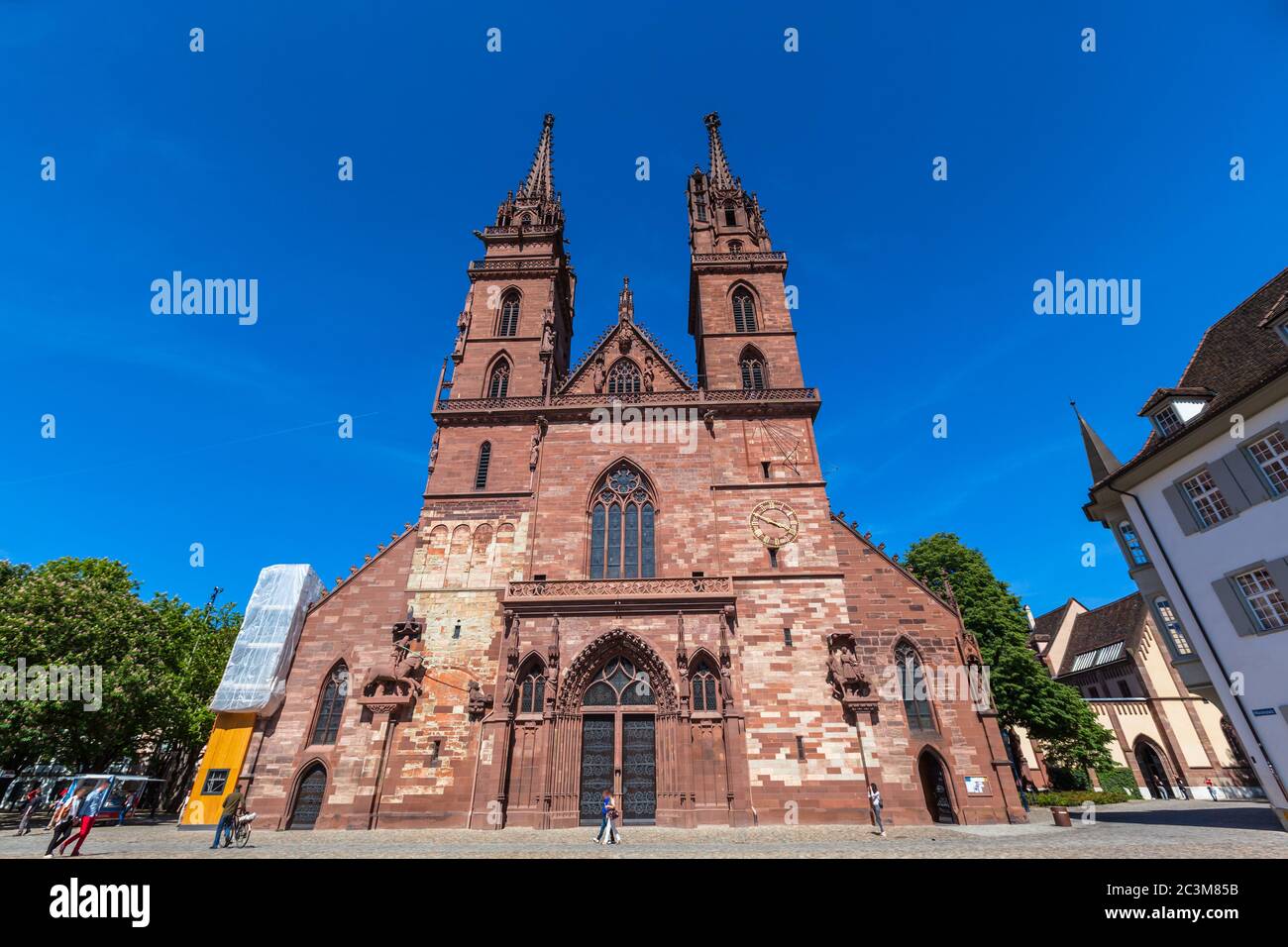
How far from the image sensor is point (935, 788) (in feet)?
61.8

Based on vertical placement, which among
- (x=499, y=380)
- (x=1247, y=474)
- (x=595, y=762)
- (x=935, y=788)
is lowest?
(x=935, y=788)

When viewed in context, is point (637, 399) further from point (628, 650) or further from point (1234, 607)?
point (1234, 607)

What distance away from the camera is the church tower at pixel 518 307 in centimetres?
2717

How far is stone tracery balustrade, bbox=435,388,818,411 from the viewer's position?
25.4 metres

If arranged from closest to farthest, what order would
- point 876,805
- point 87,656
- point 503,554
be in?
point 876,805 → point 503,554 → point 87,656

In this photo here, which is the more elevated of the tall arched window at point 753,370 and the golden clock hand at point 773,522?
the tall arched window at point 753,370

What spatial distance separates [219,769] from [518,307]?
22.1 m

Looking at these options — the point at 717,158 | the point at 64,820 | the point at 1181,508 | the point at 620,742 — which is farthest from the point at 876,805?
the point at 717,158

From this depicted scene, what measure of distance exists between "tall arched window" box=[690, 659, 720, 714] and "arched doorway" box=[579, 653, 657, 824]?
1.33 m

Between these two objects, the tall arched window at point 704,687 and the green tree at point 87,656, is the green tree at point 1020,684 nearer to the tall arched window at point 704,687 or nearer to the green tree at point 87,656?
the tall arched window at point 704,687

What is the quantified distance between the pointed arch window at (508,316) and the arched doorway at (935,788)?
79.1ft

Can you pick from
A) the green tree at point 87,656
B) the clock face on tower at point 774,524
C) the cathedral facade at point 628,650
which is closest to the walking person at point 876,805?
the cathedral facade at point 628,650
